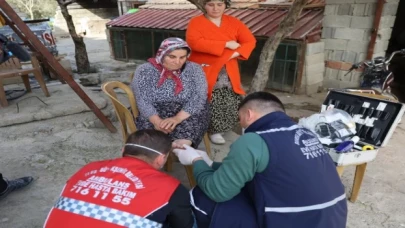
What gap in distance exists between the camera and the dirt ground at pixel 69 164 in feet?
7.18

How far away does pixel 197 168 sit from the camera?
5.13 ft

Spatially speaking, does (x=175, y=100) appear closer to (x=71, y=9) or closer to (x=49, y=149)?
(x=49, y=149)

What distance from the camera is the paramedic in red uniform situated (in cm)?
106

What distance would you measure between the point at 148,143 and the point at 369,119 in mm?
1685

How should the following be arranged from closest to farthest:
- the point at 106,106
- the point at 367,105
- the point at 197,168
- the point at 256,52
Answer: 1. the point at 197,168
2. the point at 367,105
3. the point at 106,106
4. the point at 256,52

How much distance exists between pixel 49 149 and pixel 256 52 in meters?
4.58

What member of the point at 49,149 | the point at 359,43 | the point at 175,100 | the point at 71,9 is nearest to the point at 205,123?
the point at 175,100

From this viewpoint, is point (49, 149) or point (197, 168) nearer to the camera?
point (197, 168)

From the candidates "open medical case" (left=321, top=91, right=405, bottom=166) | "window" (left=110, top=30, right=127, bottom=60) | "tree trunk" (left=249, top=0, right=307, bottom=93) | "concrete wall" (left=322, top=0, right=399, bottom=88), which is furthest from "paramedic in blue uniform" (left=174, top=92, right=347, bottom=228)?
"window" (left=110, top=30, right=127, bottom=60)

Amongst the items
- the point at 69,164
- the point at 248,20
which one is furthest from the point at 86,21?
the point at 69,164

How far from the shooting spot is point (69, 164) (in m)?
2.82

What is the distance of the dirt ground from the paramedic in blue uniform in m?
1.15

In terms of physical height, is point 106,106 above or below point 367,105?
below

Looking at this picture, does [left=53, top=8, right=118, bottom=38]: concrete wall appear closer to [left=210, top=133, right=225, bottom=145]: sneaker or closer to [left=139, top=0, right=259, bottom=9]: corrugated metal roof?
[left=139, top=0, right=259, bottom=9]: corrugated metal roof
